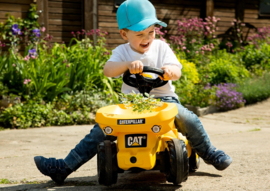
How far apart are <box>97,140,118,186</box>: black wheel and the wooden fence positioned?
5.67 meters

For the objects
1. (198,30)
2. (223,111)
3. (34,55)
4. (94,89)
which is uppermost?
(198,30)

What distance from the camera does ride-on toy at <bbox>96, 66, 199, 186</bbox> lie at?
2.02 meters

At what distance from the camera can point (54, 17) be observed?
25.1 ft

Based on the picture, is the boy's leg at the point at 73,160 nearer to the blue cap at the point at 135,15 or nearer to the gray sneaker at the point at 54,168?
the gray sneaker at the point at 54,168

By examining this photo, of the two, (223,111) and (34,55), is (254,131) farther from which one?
(34,55)

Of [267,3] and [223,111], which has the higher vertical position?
[267,3]

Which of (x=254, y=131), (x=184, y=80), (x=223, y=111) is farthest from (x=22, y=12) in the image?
(x=254, y=131)

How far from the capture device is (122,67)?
95.0 inches

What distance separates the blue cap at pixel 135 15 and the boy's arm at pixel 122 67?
9.8 inches

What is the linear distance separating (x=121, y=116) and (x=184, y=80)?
15.2 feet

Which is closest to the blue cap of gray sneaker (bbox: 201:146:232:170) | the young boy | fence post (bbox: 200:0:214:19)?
the young boy

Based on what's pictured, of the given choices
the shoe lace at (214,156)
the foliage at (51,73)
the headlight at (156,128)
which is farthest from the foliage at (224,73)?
the headlight at (156,128)

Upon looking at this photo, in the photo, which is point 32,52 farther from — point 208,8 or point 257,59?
point 208,8

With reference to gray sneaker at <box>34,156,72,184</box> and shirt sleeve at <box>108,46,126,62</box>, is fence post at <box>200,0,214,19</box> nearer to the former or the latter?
shirt sleeve at <box>108,46,126,62</box>
